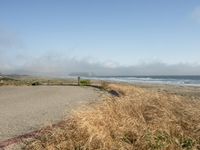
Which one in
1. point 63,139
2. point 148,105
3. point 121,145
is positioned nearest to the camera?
point 121,145

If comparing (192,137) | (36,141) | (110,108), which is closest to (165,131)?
(192,137)

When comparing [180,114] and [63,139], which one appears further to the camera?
[180,114]

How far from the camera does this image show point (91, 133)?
822 centimetres

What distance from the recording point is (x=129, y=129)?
881cm

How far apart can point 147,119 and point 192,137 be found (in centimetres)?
160

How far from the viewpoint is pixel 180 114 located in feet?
32.7

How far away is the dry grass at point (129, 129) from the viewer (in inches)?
316

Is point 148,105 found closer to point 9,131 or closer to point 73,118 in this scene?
point 73,118

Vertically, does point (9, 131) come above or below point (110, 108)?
below

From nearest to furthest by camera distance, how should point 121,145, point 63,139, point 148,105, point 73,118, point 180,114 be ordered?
1. point 121,145
2. point 63,139
3. point 73,118
4. point 180,114
5. point 148,105

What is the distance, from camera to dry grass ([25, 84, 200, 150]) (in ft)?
26.3

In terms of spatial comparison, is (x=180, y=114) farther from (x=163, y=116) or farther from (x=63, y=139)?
(x=63, y=139)

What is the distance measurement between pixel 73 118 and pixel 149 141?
2013mm

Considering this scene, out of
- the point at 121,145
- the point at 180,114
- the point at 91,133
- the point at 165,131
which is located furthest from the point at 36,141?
the point at 180,114
